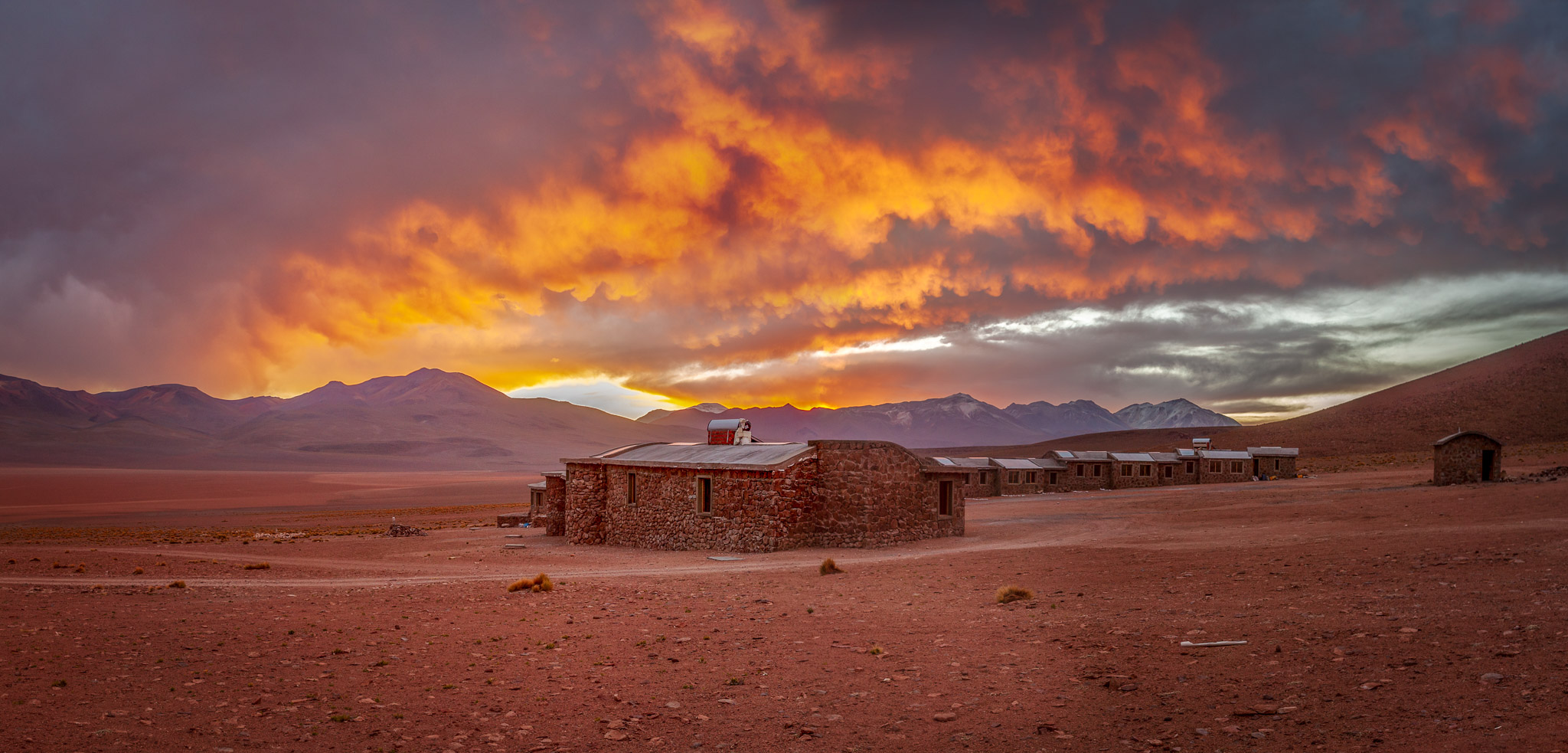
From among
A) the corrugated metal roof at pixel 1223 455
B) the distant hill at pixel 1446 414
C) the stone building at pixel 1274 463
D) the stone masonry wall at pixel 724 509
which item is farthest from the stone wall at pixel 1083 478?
the stone masonry wall at pixel 724 509

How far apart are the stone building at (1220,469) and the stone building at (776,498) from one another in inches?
1644

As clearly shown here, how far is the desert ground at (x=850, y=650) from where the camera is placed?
8.16 meters

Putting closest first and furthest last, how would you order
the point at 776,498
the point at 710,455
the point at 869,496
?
the point at 776,498 < the point at 869,496 < the point at 710,455

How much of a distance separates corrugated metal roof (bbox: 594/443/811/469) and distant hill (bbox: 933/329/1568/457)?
72794 millimetres

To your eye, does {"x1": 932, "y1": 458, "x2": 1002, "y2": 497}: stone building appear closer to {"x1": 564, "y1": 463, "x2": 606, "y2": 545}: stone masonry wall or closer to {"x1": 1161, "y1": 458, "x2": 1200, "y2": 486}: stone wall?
{"x1": 1161, "y1": 458, "x2": 1200, "y2": 486}: stone wall

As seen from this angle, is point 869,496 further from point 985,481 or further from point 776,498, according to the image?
point 985,481

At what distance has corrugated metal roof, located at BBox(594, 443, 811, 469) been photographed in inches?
1101

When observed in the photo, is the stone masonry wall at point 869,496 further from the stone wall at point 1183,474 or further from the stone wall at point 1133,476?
the stone wall at point 1183,474

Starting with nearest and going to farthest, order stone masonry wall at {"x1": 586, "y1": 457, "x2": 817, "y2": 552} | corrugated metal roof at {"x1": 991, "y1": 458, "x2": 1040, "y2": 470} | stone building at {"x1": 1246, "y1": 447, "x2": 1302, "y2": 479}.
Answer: stone masonry wall at {"x1": 586, "y1": 457, "x2": 817, "y2": 552} < corrugated metal roof at {"x1": 991, "y1": 458, "x2": 1040, "y2": 470} < stone building at {"x1": 1246, "y1": 447, "x2": 1302, "y2": 479}

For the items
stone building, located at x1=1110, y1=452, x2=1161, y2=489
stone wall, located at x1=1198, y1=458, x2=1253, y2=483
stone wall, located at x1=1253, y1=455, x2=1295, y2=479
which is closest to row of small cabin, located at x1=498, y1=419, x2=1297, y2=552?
stone building, located at x1=1110, y1=452, x2=1161, y2=489

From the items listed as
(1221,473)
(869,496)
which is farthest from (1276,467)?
(869,496)

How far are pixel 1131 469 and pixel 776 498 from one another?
4646 centimetres

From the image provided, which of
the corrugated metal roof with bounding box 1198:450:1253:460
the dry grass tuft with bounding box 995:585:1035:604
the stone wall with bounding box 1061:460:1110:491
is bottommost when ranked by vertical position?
the stone wall with bounding box 1061:460:1110:491

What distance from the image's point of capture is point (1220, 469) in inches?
2544
